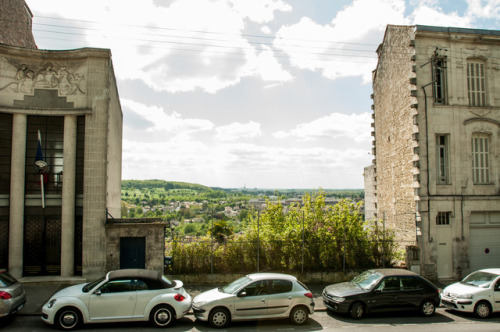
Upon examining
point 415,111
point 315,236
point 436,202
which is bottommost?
point 315,236

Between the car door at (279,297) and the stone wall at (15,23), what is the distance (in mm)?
17389

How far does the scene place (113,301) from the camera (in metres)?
10.6

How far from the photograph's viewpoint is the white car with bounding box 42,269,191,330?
10.4m

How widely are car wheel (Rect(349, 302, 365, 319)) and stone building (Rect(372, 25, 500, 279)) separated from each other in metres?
6.40

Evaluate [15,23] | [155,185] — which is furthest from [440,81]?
[155,185]

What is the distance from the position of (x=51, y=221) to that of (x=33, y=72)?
20.2 feet

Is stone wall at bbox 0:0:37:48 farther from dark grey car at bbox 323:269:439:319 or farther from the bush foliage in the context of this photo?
dark grey car at bbox 323:269:439:319

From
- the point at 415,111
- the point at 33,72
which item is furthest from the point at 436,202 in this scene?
the point at 33,72

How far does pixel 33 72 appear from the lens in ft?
50.9

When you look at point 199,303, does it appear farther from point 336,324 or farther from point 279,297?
point 336,324

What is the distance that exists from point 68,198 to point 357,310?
11.8 m

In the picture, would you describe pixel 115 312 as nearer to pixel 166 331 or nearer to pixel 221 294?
pixel 166 331

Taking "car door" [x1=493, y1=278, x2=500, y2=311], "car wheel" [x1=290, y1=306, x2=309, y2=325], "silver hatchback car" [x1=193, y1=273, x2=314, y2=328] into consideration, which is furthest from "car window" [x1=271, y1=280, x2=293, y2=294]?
→ "car door" [x1=493, y1=278, x2=500, y2=311]

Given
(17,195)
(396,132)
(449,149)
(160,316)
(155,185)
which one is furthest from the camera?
(155,185)
